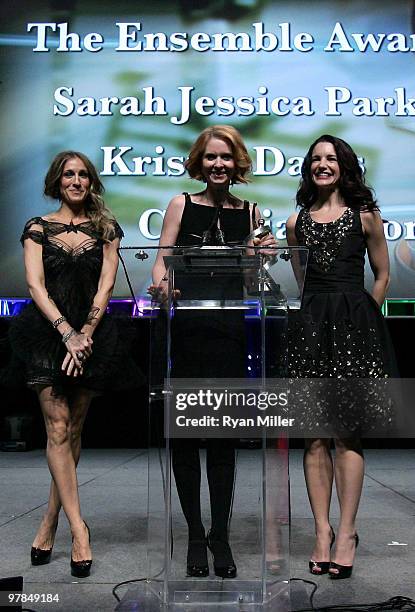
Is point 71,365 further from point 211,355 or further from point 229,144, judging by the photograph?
point 229,144

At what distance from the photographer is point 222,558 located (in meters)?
2.29

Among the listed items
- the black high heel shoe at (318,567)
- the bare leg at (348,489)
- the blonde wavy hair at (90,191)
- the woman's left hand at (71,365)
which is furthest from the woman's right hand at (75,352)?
the black high heel shoe at (318,567)

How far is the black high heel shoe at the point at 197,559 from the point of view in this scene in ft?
7.44

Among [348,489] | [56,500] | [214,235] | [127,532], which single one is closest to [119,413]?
[127,532]

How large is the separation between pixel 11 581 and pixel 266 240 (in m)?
1.14

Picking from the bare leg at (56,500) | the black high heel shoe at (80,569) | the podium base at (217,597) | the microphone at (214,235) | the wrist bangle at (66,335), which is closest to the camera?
the podium base at (217,597)

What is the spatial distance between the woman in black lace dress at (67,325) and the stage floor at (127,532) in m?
0.18

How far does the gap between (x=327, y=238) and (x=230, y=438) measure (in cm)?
98

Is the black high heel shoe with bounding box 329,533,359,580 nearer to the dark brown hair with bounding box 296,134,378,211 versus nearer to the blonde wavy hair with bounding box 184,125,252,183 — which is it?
the dark brown hair with bounding box 296,134,378,211

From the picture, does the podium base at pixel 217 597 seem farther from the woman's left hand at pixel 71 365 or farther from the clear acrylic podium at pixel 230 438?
the woman's left hand at pixel 71 365

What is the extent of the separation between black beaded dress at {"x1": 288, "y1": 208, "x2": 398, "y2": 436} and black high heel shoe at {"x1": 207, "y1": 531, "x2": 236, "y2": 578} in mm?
652

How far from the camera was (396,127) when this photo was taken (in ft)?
18.5

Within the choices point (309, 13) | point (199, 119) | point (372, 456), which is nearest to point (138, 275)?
point (199, 119)

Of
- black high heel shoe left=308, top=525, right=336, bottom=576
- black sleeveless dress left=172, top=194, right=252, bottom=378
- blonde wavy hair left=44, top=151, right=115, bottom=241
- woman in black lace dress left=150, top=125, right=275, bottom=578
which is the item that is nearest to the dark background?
blonde wavy hair left=44, top=151, right=115, bottom=241
